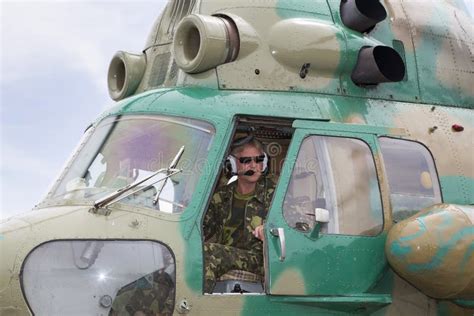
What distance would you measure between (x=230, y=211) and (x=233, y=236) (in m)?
0.23

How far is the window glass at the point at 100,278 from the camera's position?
5.38m

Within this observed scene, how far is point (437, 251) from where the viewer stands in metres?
5.96

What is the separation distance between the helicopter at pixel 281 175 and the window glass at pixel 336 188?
0.04 feet

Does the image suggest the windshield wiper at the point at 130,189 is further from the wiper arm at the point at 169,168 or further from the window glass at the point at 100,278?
the window glass at the point at 100,278

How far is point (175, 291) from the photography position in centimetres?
563

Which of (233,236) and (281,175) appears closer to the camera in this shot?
(281,175)

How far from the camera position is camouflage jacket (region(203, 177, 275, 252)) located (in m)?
6.46

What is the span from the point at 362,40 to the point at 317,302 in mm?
2430

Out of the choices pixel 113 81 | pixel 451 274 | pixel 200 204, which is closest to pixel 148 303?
pixel 200 204

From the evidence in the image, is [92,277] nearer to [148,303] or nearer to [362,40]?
[148,303]

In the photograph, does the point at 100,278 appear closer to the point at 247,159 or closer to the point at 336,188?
the point at 247,159

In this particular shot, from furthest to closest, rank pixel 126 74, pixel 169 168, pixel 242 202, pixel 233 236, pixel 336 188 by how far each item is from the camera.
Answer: pixel 126 74 < pixel 242 202 < pixel 233 236 < pixel 336 188 < pixel 169 168

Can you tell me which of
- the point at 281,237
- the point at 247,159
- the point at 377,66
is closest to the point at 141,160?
the point at 247,159

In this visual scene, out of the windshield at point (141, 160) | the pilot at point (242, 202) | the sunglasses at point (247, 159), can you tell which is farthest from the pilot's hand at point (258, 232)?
the sunglasses at point (247, 159)
